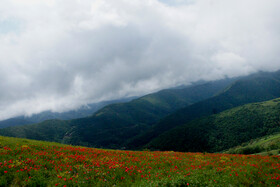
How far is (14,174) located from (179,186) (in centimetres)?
984

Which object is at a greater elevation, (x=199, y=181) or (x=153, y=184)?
(x=153, y=184)

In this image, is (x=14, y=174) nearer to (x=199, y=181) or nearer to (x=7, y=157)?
(x=7, y=157)

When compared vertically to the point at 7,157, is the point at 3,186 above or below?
below

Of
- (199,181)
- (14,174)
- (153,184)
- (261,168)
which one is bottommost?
(261,168)

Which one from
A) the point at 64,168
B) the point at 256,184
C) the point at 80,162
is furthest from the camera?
the point at 80,162

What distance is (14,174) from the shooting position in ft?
29.9

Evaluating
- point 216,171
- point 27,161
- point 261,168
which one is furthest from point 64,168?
point 261,168

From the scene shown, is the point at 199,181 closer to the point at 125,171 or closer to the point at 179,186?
the point at 179,186

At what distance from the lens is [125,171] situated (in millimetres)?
11070

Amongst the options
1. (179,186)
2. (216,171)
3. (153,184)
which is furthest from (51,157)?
(216,171)

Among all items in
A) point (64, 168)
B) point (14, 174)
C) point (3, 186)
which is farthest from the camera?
point (64, 168)

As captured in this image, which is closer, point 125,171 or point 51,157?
point 125,171

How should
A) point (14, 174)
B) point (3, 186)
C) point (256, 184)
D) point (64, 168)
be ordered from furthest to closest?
point (64, 168), point (256, 184), point (14, 174), point (3, 186)

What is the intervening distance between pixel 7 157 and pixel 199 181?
14.2 metres
